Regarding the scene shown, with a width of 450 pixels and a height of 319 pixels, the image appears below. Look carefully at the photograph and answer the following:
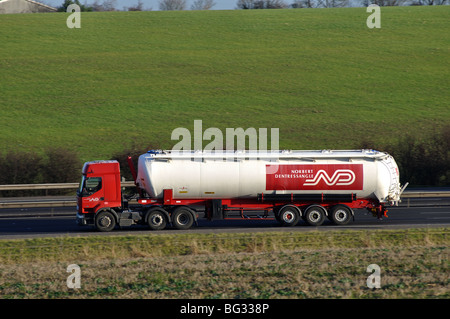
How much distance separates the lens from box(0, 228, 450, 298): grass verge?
14.0 meters

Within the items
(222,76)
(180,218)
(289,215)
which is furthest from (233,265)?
(222,76)

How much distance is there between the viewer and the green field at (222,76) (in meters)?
47.7

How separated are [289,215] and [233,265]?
25.3 ft

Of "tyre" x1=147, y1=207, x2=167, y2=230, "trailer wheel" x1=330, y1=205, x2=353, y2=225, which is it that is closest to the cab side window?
"tyre" x1=147, y1=207, x2=167, y2=230

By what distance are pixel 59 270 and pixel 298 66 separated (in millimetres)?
48158

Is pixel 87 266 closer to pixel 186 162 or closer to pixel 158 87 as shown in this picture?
pixel 186 162

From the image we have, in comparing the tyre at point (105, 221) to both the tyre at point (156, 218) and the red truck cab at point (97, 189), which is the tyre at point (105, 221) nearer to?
the red truck cab at point (97, 189)

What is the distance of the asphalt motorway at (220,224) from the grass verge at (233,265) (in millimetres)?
1858

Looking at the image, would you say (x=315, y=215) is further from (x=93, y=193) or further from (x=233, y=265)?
(x=93, y=193)

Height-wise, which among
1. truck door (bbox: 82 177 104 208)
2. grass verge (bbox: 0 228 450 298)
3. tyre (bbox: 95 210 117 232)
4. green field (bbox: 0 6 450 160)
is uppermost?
green field (bbox: 0 6 450 160)

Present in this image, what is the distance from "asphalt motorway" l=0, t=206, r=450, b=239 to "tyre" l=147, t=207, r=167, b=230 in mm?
292

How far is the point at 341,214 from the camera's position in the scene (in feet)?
80.3

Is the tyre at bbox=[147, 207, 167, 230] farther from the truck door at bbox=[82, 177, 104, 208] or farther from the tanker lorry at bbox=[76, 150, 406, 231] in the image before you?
the truck door at bbox=[82, 177, 104, 208]

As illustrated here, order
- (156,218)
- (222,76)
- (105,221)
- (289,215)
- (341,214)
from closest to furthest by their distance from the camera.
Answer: (105,221)
(156,218)
(289,215)
(341,214)
(222,76)
